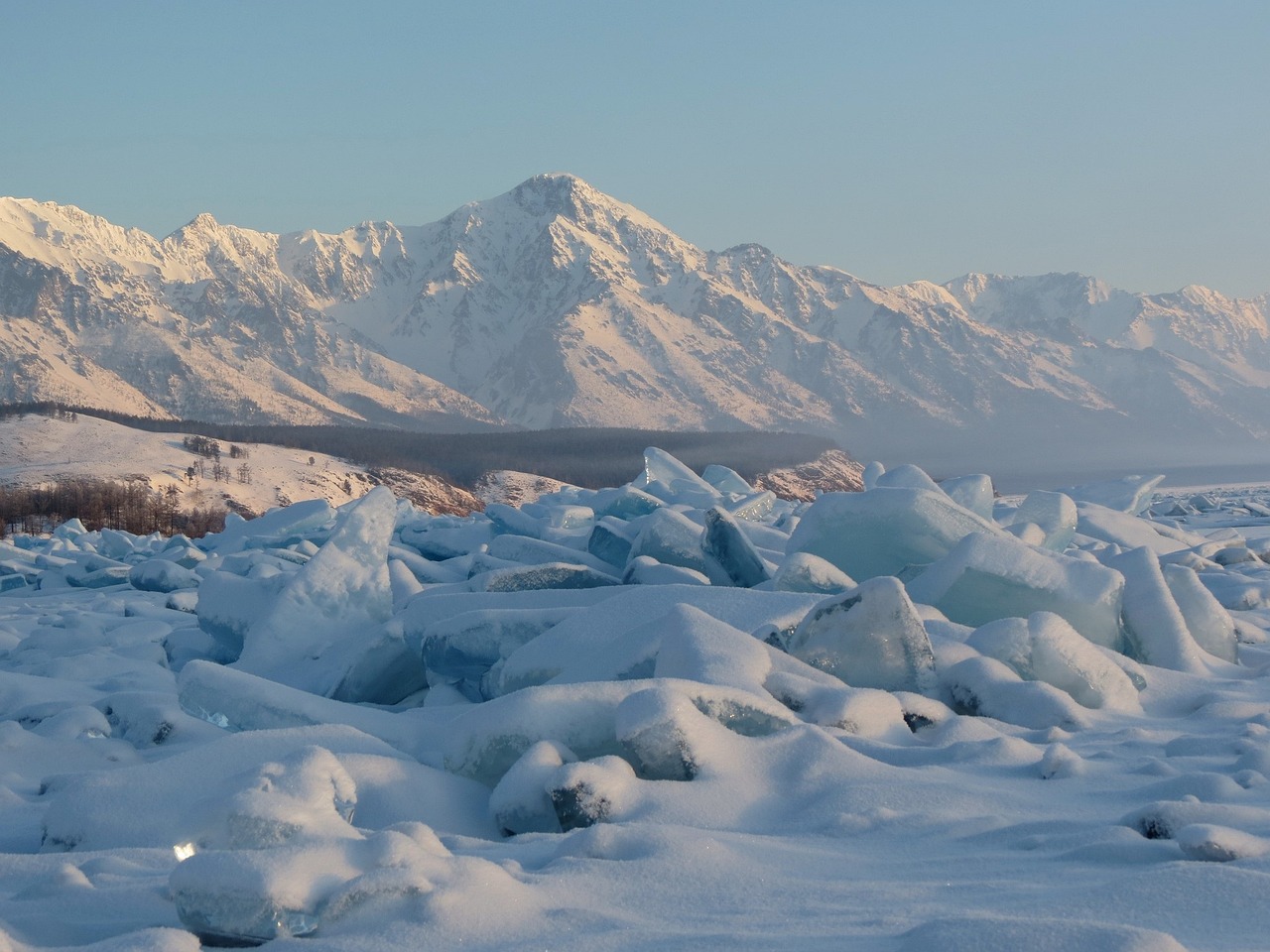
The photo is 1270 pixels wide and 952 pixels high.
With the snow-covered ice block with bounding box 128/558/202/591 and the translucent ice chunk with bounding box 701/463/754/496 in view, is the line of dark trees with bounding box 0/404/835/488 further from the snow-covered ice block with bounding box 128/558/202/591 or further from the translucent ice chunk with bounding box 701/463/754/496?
the snow-covered ice block with bounding box 128/558/202/591

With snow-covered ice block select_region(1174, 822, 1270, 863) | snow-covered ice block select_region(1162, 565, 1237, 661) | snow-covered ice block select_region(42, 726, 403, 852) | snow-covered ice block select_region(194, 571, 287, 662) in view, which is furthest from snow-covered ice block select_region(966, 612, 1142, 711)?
snow-covered ice block select_region(194, 571, 287, 662)

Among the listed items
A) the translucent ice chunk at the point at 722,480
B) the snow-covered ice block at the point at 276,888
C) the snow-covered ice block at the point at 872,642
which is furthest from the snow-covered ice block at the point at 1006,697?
the translucent ice chunk at the point at 722,480

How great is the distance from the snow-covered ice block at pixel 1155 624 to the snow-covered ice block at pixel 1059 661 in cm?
79

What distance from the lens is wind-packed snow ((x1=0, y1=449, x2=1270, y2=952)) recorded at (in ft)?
7.52

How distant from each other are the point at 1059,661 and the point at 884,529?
1.89 meters

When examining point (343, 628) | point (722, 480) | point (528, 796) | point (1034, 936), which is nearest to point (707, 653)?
point (528, 796)

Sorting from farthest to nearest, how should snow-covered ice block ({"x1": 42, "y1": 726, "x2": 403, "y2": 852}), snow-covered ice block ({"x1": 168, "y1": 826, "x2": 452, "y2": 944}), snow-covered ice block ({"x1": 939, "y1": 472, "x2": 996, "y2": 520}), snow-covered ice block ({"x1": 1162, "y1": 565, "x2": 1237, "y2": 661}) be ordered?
snow-covered ice block ({"x1": 939, "y1": 472, "x2": 996, "y2": 520}) → snow-covered ice block ({"x1": 1162, "y1": 565, "x2": 1237, "y2": 661}) → snow-covered ice block ({"x1": 42, "y1": 726, "x2": 403, "y2": 852}) → snow-covered ice block ({"x1": 168, "y1": 826, "x2": 452, "y2": 944})

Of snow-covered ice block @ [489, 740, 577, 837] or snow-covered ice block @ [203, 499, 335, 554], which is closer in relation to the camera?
snow-covered ice block @ [489, 740, 577, 837]

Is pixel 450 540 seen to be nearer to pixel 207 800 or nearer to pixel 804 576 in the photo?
pixel 804 576

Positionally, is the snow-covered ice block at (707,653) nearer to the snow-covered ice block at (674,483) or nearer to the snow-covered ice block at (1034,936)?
the snow-covered ice block at (1034,936)

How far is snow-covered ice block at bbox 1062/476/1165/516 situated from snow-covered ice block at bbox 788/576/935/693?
945 centimetres

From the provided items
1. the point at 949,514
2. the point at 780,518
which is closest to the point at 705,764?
the point at 949,514

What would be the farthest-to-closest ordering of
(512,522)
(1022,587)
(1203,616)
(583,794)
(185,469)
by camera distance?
(185,469)
(512,522)
(1203,616)
(1022,587)
(583,794)

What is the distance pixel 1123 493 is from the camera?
13.7m
